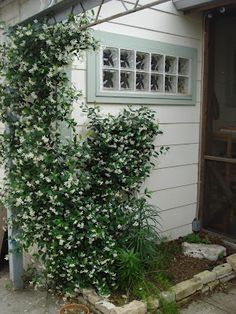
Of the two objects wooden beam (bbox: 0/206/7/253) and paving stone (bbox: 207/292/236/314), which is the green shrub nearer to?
paving stone (bbox: 207/292/236/314)

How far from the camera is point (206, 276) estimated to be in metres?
3.49

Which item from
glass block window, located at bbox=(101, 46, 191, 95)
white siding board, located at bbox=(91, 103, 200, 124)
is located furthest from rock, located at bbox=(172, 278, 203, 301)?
glass block window, located at bbox=(101, 46, 191, 95)

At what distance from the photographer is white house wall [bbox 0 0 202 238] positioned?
151 inches

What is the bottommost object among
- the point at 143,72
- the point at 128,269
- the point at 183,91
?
the point at 128,269

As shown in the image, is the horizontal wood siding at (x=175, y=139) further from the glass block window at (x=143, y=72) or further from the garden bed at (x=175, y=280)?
the garden bed at (x=175, y=280)

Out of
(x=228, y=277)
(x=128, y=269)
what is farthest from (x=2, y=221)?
(x=228, y=277)

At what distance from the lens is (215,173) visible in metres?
4.53

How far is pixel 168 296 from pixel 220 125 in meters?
2.25

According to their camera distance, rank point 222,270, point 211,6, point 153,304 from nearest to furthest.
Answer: point 153,304, point 222,270, point 211,6

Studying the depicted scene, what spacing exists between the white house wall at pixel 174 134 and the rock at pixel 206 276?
3.08ft

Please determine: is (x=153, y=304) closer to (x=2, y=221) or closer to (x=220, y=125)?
(x=2, y=221)

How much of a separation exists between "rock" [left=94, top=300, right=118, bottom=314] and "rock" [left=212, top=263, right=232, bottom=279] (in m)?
1.26

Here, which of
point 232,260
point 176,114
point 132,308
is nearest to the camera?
point 132,308

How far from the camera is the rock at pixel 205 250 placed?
13.1ft
